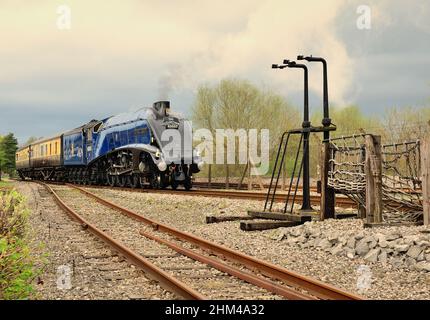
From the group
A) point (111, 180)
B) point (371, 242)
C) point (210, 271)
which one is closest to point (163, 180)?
point (111, 180)

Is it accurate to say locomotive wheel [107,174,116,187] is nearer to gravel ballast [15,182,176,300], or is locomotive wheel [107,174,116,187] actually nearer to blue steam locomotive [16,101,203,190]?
blue steam locomotive [16,101,203,190]

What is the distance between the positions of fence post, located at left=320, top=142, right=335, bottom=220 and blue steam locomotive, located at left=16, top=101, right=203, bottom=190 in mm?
13425

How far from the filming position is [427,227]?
29.4ft

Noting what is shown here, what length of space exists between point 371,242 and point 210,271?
2715 millimetres

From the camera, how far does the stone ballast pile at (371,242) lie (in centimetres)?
768

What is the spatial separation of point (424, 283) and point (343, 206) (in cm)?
820

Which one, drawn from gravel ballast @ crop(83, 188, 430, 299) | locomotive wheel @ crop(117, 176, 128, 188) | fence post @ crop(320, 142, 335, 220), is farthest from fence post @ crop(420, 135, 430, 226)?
locomotive wheel @ crop(117, 176, 128, 188)

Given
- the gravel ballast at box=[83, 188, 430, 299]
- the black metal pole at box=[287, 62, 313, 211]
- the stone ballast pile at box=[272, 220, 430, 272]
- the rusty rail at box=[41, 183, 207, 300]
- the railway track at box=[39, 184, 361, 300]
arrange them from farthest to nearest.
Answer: the black metal pole at box=[287, 62, 313, 211] → the stone ballast pile at box=[272, 220, 430, 272] → the gravel ballast at box=[83, 188, 430, 299] → the railway track at box=[39, 184, 361, 300] → the rusty rail at box=[41, 183, 207, 300]

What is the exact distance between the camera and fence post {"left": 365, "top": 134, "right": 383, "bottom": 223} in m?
9.88

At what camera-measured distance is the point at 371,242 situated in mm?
8477

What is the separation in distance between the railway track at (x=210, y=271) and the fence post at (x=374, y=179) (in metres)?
3.07

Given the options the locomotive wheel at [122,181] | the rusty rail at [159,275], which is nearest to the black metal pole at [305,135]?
the rusty rail at [159,275]
